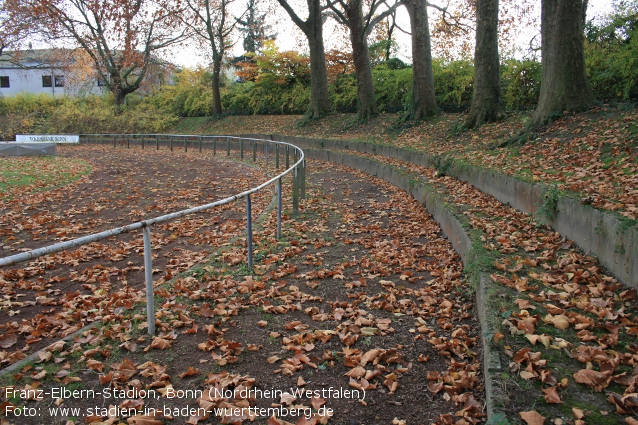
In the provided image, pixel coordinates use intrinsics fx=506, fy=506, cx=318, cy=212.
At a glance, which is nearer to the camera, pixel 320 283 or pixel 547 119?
pixel 320 283

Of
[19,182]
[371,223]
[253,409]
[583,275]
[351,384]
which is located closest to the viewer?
[253,409]

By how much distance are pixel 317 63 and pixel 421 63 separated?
311 inches

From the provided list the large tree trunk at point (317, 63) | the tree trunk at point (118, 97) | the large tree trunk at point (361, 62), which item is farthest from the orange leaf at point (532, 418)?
the tree trunk at point (118, 97)

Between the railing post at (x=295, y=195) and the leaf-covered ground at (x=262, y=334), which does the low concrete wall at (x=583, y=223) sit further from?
the railing post at (x=295, y=195)

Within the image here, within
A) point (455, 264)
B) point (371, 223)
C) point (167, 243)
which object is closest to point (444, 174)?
point (371, 223)

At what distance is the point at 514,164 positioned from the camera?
28.6 feet

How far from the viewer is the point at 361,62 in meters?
22.2

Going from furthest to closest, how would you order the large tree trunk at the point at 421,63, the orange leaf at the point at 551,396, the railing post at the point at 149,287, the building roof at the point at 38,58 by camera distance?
the building roof at the point at 38,58 → the large tree trunk at the point at 421,63 → the railing post at the point at 149,287 → the orange leaf at the point at 551,396

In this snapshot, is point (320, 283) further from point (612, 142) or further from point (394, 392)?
point (612, 142)

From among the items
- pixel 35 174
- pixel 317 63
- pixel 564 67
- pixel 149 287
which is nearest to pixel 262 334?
pixel 149 287

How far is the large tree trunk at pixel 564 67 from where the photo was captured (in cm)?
993

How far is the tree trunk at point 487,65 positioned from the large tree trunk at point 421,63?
4.65m

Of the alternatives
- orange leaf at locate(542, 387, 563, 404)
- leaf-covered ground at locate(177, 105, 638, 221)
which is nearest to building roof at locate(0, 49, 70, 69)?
leaf-covered ground at locate(177, 105, 638, 221)

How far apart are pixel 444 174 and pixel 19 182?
11.3 meters
